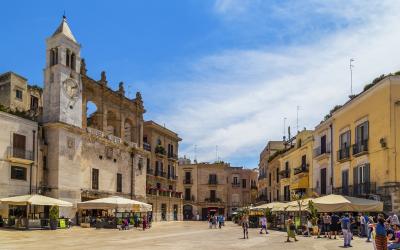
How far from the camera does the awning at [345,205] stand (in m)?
25.4

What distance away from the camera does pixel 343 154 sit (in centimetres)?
3444

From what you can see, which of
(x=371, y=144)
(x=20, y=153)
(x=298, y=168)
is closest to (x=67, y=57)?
(x=20, y=153)

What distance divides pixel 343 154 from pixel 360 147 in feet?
9.29

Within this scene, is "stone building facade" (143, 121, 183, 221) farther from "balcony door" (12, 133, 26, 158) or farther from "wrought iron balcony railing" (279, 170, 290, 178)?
"balcony door" (12, 133, 26, 158)

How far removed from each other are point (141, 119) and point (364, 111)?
28242 millimetres

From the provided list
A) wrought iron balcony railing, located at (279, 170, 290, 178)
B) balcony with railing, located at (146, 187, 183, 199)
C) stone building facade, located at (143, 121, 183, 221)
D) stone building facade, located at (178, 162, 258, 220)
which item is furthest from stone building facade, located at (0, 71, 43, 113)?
stone building facade, located at (178, 162, 258, 220)

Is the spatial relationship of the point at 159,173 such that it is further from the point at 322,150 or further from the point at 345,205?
the point at 345,205

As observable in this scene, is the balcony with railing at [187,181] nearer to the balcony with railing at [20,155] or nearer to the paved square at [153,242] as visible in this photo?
the balcony with railing at [20,155]

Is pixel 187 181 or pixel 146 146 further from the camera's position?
pixel 187 181

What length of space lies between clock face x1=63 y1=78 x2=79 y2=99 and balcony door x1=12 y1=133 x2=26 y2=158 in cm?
604

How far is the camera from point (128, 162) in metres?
50.3

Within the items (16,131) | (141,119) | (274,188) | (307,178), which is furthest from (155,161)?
(16,131)

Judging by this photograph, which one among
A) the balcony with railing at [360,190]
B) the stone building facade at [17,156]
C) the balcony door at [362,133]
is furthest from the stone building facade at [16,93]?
the balcony door at [362,133]

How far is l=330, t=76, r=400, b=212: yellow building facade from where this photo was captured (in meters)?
28.0
